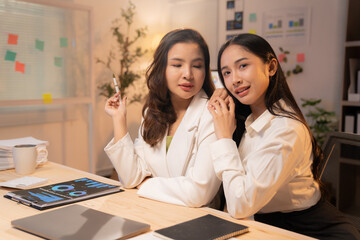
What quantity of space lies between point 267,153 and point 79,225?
0.58 meters

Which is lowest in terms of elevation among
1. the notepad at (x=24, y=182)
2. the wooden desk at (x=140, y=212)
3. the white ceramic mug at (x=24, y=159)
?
the wooden desk at (x=140, y=212)

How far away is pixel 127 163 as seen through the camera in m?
1.57

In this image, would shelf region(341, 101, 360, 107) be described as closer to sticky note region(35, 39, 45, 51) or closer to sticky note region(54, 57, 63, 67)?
sticky note region(54, 57, 63, 67)

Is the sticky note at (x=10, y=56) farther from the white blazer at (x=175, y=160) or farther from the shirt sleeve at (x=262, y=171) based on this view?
the shirt sleeve at (x=262, y=171)

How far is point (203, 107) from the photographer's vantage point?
160cm

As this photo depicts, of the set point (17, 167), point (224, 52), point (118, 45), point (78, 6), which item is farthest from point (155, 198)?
point (118, 45)

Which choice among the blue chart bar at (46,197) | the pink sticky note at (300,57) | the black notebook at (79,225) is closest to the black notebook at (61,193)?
the blue chart bar at (46,197)

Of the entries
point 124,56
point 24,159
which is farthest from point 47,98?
point 24,159

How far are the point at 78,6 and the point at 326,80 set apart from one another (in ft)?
8.40

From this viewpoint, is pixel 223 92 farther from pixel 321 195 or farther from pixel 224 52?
pixel 321 195

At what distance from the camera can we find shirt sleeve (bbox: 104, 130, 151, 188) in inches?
59.4

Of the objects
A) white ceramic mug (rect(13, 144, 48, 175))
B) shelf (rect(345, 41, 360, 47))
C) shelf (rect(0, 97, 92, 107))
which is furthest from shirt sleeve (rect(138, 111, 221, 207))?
shelf (rect(345, 41, 360, 47))

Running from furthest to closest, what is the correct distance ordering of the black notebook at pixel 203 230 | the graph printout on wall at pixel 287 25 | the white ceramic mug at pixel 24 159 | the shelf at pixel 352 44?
the graph printout on wall at pixel 287 25 < the shelf at pixel 352 44 < the white ceramic mug at pixel 24 159 < the black notebook at pixel 203 230

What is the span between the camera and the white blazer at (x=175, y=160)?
4.39 feet
